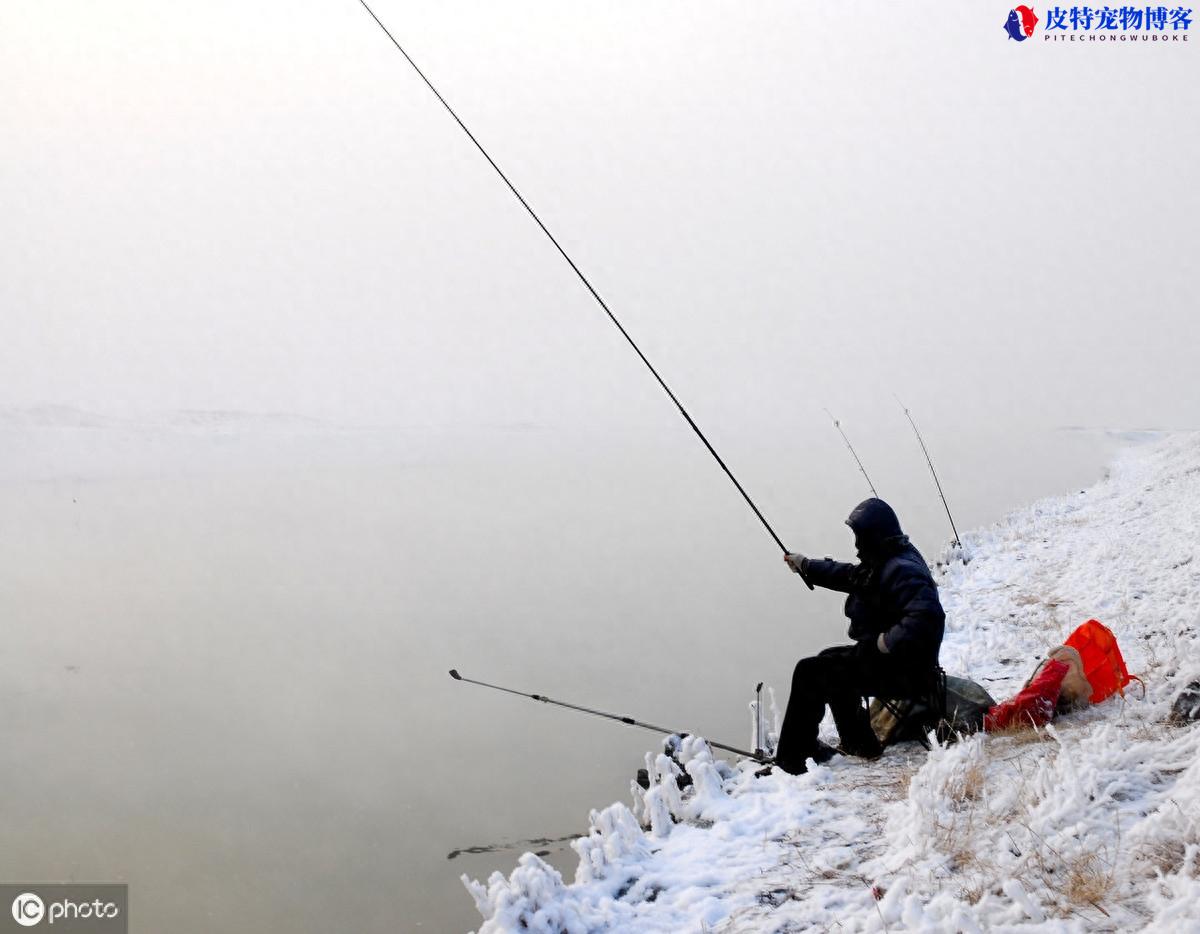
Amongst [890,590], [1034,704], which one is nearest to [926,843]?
[890,590]

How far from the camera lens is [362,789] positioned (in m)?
12.0

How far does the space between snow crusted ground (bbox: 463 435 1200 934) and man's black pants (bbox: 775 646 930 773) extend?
6.9 inches

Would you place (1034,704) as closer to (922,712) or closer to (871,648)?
(922,712)

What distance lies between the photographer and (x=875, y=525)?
5.23 meters

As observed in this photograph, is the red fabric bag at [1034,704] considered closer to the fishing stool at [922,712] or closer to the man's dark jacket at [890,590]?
the fishing stool at [922,712]

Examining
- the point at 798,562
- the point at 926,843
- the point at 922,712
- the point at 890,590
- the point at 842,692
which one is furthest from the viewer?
the point at 798,562

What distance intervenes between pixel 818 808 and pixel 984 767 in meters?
1.05

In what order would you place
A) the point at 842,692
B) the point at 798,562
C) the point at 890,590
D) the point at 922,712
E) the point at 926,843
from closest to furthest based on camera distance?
the point at 926,843 < the point at 890,590 < the point at 842,692 < the point at 922,712 < the point at 798,562

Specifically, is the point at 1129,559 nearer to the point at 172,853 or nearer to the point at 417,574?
the point at 172,853

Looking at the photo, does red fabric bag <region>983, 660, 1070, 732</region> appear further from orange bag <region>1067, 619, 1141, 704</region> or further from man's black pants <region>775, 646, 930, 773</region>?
man's black pants <region>775, 646, 930, 773</region>

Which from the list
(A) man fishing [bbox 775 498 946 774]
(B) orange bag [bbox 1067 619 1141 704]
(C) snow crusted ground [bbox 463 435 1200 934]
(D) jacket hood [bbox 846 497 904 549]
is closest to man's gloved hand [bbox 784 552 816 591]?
(A) man fishing [bbox 775 498 946 774]

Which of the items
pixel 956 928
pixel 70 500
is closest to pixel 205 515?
pixel 70 500

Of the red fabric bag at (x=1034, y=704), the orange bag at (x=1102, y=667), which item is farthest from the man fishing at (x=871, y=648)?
the orange bag at (x=1102, y=667)

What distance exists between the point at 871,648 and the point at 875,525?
840mm
